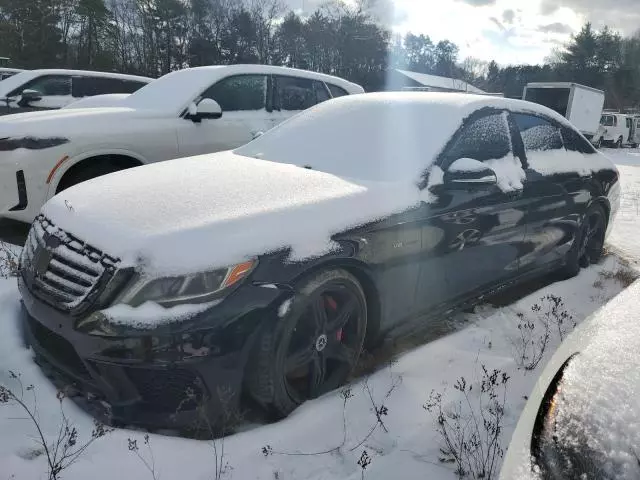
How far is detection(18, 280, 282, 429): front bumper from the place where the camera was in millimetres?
2082

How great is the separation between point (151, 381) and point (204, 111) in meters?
3.55

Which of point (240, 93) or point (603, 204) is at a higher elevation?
point (240, 93)

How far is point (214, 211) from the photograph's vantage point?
2.40 meters

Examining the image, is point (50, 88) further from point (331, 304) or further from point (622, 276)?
point (622, 276)

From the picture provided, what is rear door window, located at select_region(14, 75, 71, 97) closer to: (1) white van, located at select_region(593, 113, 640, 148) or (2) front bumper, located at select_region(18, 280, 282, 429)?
(2) front bumper, located at select_region(18, 280, 282, 429)

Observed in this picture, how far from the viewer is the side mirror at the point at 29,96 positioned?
7.89m

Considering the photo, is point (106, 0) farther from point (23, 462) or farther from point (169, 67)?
point (23, 462)

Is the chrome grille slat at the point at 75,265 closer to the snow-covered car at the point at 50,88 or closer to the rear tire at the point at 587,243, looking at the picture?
the rear tire at the point at 587,243

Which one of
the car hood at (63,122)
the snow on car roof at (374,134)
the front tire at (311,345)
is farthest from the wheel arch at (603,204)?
the car hood at (63,122)

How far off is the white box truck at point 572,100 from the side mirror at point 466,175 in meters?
21.6

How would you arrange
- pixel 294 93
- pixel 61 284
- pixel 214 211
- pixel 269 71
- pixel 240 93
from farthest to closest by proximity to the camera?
pixel 294 93 → pixel 269 71 → pixel 240 93 → pixel 214 211 → pixel 61 284

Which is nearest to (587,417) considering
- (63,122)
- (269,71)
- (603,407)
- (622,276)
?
(603,407)

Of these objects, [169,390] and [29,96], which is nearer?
[169,390]

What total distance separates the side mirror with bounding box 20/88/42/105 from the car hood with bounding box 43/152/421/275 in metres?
5.97
